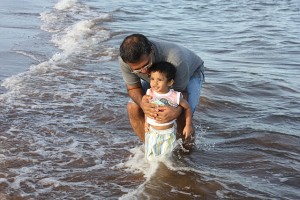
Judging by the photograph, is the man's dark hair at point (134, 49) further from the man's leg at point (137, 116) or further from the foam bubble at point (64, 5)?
the foam bubble at point (64, 5)

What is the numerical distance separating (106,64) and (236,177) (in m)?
4.77

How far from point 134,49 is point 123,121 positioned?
86.9 inches

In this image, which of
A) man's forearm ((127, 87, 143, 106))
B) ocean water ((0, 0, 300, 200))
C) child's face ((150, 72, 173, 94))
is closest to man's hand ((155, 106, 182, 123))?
child's face ((150, 72, 173, 94))

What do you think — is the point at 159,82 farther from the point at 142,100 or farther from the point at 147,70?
the point at 142,100

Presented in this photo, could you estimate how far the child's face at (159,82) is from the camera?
3.96 metres

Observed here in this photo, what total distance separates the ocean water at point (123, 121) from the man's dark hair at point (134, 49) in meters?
1.15

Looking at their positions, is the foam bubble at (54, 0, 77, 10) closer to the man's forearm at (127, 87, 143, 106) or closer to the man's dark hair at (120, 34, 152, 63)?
the man's forearm at (127, 87, 143, 106)

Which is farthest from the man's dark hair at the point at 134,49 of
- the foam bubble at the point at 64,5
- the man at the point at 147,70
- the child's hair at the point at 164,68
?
the foam bubble at the point at 64,5

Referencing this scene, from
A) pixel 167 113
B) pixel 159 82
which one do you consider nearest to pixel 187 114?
pixel 167 113

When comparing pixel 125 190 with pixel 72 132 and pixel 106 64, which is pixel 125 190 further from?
pixel 106 64

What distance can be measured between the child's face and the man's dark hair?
222mm

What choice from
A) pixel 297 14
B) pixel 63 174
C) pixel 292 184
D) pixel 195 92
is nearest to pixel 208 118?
pixel 195 92

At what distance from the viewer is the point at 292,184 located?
4.26m

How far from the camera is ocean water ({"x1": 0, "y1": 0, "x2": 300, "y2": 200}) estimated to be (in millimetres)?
4184
